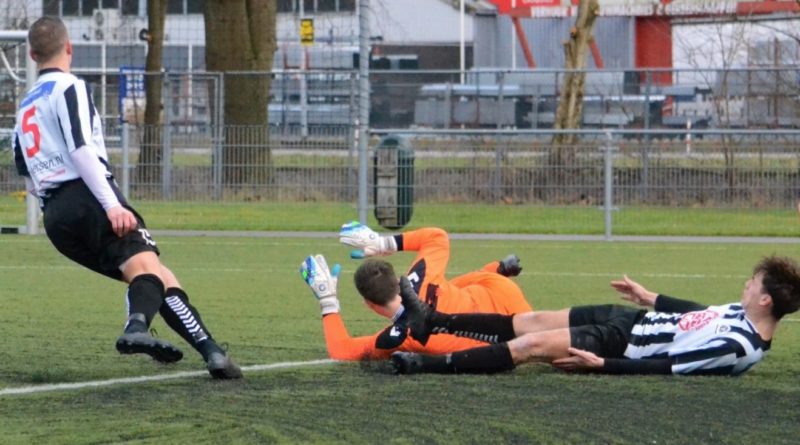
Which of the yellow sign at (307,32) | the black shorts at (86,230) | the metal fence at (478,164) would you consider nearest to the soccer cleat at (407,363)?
the black shorts at (86,230)

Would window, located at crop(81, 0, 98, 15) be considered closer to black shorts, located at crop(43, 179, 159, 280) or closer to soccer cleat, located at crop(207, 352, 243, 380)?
black shorts, located at crop(43, 179, 159, 280)

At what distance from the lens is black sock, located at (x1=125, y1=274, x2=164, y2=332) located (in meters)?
7.00

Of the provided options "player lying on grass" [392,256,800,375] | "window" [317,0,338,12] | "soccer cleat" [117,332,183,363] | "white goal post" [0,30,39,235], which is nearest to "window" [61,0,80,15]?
"window" [317,0,338,12]

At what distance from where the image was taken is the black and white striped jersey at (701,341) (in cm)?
745

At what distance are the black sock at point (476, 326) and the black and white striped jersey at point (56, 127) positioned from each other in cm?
200

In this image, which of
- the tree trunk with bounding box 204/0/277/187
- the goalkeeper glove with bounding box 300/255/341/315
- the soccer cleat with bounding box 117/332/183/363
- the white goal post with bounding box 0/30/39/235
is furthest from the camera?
the tree trunk with bounding box 204/0/277/187

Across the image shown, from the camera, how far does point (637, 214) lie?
20172 millimetres

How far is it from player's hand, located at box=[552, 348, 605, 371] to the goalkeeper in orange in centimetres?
57

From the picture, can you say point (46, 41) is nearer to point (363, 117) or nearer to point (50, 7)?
point (363, 117)

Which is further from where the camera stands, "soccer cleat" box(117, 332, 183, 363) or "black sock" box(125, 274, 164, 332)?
"black sock" box(125, 274, 164, 332)

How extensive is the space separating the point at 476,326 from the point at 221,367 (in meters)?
1.51

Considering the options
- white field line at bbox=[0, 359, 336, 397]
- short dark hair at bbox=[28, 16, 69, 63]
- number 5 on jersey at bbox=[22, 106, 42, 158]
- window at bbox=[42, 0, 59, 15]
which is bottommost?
white field line at bbox=[0, 359, 336, 397]

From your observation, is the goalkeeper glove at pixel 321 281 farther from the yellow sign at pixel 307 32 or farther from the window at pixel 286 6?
the window at pixel 286 6

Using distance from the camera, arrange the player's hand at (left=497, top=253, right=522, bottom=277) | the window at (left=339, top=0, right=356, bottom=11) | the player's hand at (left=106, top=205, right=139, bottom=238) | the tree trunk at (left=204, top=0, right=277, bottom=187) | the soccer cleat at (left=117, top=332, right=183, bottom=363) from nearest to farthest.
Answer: the soccer cleat at (left=117, top=332, right=183, bottom=363) → the player's hand at (left=106, top=205, right=139, bottom=238) → the player's hand at (left=497, top=253, right=522, bottom=277) → the tree trunk at (left=204, top=0, right=277, bottom=187) → the window at (left=339, top=0, right=356, bottom=11)
